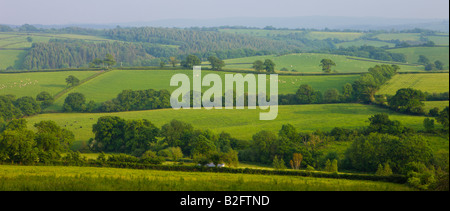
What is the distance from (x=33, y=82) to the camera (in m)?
94.8

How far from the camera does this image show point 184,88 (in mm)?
94500

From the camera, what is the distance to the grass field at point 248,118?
56.8 metres

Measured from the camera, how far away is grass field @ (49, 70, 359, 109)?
8819 cm

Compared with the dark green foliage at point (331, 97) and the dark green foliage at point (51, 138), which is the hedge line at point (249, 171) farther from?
the dark green foliage at point (331, 97)

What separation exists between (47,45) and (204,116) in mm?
143906

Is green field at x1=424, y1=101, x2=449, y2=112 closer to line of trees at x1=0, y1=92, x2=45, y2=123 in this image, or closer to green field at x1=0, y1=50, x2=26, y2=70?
line of trees at x1=0, y1=92, x2=45, y2=123

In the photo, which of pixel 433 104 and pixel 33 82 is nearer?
pixel 433 104

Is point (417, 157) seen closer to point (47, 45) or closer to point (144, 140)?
point (144, 140)

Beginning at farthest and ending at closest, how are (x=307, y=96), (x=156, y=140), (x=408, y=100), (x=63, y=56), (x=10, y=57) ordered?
(x=63, y=56), (x=10, y=57), (x=307, y=96), (x=408, y=100), (x=156, y=140)

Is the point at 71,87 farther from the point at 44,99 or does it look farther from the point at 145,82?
the point at 145,82

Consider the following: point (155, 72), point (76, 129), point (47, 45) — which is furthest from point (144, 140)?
point (47, 45)

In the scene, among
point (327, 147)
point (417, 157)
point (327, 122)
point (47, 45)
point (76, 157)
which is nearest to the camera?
point (417, 157)

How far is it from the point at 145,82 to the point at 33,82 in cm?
2822

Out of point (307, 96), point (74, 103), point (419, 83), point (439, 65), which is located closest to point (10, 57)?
point (74, 103)
